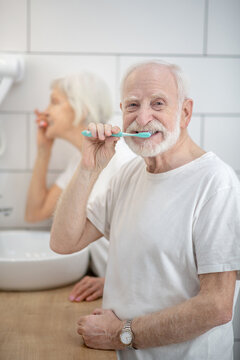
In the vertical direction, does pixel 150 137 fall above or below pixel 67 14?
below

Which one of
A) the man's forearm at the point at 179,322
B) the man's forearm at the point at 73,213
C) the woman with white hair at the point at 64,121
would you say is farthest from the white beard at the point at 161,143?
the woman with white hair at the point at 64,121

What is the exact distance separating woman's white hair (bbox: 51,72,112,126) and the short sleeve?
80 cm

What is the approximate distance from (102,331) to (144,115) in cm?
50

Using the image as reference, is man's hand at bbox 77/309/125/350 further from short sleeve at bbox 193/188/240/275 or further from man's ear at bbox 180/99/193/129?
man's ear at bbox 180/99/193/129

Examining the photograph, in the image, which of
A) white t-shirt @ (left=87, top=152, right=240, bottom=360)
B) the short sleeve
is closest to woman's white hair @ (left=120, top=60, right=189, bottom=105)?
white t-shirt @ (left=87, top=152, right=240, bottom=360)

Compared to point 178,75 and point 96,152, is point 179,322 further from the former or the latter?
point 178,75

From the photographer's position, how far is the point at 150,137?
100 cm

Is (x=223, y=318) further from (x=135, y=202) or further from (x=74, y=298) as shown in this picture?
(x=74, y=298)

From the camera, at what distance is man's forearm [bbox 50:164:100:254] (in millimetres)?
1056

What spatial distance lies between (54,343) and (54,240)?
0.25m

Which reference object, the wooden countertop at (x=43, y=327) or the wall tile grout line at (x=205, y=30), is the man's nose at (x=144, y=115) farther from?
the wall tile grout line at (x=205, y=30)

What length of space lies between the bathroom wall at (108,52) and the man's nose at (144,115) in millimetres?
743

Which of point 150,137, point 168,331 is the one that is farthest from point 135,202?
point 168,331

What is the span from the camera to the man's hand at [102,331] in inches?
38.2
